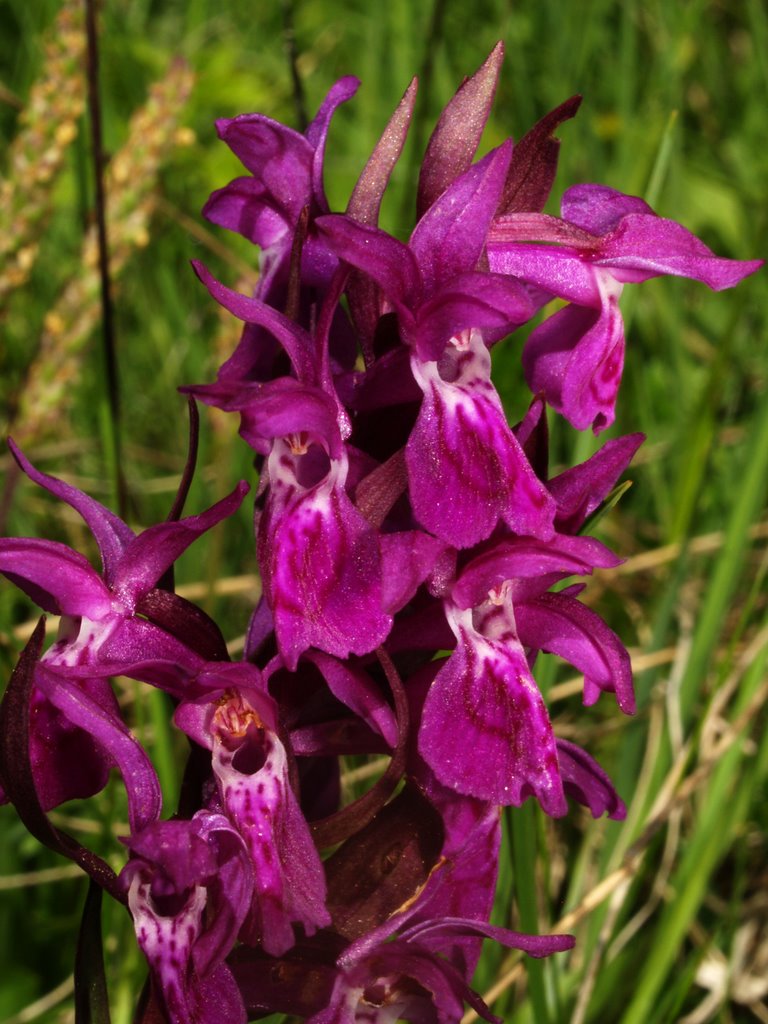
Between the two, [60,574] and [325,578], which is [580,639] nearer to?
[325,578]

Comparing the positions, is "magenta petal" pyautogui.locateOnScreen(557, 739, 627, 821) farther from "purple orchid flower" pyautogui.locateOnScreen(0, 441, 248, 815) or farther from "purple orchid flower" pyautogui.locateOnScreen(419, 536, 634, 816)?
"purple orchid flower" pyautogui.locateOnScreen(0, 441, 248, 815)

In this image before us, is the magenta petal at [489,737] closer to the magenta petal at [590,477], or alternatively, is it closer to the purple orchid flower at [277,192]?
the magenta petal at [590,477]

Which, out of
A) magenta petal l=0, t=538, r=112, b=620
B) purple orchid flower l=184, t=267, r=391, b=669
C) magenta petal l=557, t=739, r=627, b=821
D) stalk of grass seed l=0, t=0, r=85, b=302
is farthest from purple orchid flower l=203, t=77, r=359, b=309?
stalk of grass seed l=0, t=0, r=85, b=302

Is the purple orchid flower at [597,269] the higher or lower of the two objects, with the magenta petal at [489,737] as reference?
higher

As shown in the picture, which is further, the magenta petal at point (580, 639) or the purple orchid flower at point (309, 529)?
the magenta petal at point (580, 639)

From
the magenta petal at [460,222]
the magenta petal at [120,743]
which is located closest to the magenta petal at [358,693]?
the magenta petal at [120,743]

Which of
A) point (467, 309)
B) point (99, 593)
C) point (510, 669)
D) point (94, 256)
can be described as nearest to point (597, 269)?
point (467, 309)

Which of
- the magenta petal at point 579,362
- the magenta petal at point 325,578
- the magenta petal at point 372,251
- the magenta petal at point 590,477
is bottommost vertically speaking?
the magenta petal at point 325,578
